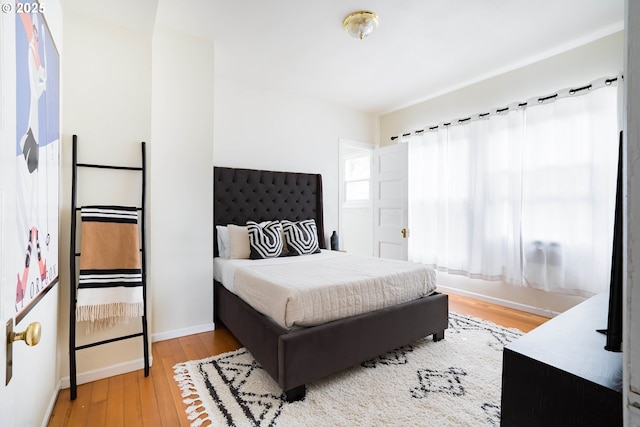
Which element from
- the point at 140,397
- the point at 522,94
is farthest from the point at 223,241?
the point at 522,94

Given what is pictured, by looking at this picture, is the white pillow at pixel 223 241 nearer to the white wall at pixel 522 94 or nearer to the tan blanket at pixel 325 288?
the tan blanket at pixel 325 288

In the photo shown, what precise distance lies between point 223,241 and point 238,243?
198mm

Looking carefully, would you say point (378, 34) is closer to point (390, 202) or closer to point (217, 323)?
point (390, 202)

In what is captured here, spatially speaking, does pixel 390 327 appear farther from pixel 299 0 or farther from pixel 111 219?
pixel 299 0

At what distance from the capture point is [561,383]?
0.93 meters

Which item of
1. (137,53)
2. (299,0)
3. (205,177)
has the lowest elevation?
(205,177)

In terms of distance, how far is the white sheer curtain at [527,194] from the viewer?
277 centimetres

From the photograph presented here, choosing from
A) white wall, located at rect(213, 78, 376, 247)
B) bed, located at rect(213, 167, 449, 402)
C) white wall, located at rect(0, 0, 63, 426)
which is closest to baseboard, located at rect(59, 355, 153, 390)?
white wall, located at rect(0, 0, 63, 426)

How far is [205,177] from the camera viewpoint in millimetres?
2912

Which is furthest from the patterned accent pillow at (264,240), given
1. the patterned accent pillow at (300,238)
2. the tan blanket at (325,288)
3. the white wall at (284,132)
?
the white wall at (284,132)

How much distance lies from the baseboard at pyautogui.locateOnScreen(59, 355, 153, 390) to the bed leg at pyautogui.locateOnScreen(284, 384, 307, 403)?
3.76 feet

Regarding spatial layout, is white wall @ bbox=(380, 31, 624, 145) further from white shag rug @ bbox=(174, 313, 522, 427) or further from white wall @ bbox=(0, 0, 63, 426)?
white wall @ bbox=(0, 0, 63, 426)

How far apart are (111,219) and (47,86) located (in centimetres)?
83

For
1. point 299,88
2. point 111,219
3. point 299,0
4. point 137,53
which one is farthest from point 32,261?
point 299,88
